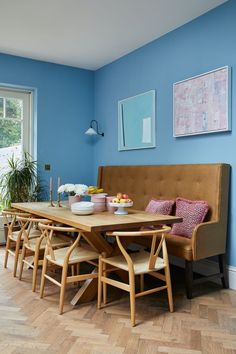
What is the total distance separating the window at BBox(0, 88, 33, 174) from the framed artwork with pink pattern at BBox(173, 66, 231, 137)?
2414mm

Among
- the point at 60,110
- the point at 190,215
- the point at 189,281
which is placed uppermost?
the point at 60,110

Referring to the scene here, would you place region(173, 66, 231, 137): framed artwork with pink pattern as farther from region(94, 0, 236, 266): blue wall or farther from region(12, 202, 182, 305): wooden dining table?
region(12, 202, 182, 305): wooden dining table

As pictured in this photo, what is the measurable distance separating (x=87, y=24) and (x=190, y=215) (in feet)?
7.90

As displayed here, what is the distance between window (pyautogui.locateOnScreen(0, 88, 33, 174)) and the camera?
15.9ft

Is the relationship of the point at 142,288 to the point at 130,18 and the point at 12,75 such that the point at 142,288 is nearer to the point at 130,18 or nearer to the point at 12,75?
the point at 130,18

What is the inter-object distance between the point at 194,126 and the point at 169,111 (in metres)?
0.50

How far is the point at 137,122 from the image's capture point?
441 cm

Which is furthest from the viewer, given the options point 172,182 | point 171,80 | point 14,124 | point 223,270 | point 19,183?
point 14,124

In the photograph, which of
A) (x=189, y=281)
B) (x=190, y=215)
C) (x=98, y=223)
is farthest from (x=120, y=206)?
(x=189, y=281)

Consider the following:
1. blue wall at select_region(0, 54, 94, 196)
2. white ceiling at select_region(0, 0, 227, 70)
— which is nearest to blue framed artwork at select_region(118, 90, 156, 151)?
white ceiling at select_region(0, 0, 227, 70)

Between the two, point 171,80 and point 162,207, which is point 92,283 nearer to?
point 162,207

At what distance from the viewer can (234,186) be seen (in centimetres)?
315

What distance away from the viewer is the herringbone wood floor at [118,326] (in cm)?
204

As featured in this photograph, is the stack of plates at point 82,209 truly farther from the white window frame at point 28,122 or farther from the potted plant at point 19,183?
the white window frame at point 28,122
